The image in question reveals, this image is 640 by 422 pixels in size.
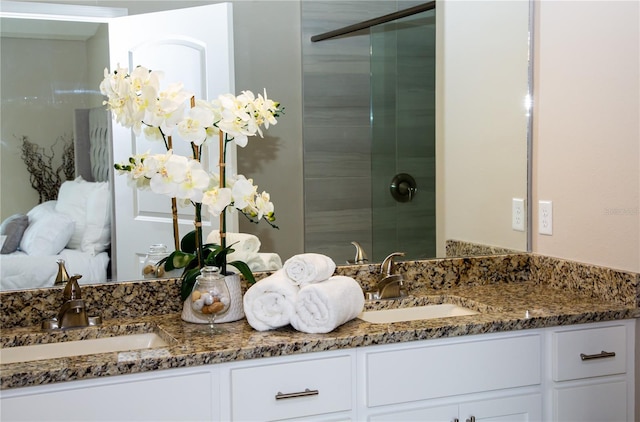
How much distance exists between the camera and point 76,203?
2.01 m

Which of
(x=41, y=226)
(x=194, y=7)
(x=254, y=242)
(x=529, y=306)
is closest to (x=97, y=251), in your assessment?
(x=41, y=226)

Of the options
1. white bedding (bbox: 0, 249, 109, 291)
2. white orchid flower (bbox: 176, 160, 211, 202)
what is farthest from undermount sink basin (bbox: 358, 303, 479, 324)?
white bedding (bbox: 0, 249, 109, 291)

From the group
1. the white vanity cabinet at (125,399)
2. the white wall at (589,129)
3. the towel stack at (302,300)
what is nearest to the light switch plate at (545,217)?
the white wall at (589,129)

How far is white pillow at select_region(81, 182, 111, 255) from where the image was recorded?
2025 millimetres

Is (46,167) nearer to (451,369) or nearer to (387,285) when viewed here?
(387,285)

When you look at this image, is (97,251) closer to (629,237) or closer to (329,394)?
(329,394)

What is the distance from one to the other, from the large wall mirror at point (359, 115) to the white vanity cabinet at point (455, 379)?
513 millimetres

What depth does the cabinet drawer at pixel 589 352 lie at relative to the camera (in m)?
2.03

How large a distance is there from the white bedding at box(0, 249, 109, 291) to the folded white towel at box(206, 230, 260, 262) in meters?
0.34

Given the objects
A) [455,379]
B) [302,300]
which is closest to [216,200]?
[302,300]

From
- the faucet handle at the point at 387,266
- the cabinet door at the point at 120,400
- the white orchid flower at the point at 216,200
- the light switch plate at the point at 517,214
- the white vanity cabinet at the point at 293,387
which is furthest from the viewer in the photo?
the light switch plate at the point at 517,214

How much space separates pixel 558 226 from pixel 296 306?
1.01 meters

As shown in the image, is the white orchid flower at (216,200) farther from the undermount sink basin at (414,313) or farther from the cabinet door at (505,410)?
the cabinet door at (505,410)

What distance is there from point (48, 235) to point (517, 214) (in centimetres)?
152
